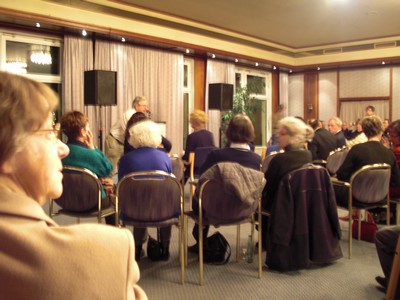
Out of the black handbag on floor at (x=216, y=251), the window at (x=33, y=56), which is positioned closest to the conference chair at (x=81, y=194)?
the black handbag on floor at (x=216, y=251)

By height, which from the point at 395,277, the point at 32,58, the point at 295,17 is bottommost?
the point at 395,277

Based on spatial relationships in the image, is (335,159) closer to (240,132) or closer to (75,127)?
(240,132)

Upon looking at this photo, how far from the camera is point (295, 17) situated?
26.9 feet

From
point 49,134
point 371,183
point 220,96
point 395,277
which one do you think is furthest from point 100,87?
point 49,134

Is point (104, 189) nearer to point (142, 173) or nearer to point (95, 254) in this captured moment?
point (142, 173)

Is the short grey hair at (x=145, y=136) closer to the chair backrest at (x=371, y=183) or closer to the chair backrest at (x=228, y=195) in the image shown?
the chair backrest at (x=228, y=195)

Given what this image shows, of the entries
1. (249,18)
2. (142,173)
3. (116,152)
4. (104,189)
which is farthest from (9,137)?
(249,18)

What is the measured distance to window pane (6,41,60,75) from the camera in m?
6.59

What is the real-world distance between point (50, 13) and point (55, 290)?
652 centimetres

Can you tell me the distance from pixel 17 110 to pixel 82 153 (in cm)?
250

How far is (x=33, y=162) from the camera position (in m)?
0.85

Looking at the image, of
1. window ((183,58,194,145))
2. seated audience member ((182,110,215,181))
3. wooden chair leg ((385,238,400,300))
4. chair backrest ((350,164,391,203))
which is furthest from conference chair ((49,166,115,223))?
window ((183,58,194,145))

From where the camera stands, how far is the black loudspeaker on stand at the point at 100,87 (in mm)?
6281

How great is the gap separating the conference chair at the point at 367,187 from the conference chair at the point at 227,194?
108cm
